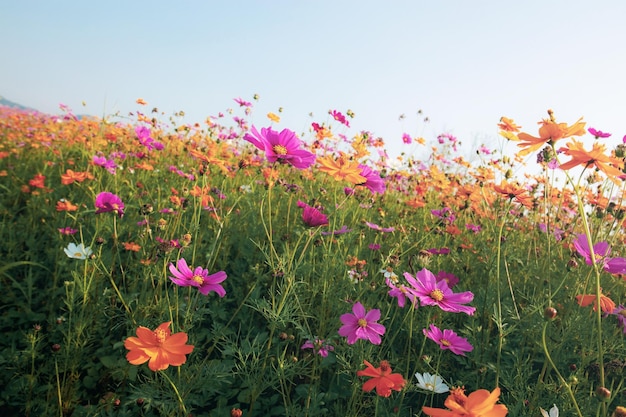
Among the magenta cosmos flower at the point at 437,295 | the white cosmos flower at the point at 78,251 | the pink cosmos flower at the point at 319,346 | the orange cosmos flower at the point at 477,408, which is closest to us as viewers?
the orange cosmos flower at the point at 477,408

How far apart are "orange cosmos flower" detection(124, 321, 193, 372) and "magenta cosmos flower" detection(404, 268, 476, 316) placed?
20.3 inches

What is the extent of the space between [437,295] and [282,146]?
0.53m

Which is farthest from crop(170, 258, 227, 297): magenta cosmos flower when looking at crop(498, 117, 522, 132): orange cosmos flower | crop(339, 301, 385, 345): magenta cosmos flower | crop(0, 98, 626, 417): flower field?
crop(498, 117, 522, 132): orange cosmos flower

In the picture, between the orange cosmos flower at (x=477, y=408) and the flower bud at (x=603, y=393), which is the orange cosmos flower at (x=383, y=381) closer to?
the orange cosmos flower at (x=477, y=408)

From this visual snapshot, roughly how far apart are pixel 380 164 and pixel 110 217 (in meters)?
1.88

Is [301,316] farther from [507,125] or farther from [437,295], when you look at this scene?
[507,125]

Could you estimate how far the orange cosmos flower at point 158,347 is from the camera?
0.72 meters

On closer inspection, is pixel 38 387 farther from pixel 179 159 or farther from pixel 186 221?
pixel 179 159

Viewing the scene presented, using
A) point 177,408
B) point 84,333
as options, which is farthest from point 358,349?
point 84,333

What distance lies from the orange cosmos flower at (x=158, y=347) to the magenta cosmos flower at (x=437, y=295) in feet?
1.69

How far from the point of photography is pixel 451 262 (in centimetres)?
201

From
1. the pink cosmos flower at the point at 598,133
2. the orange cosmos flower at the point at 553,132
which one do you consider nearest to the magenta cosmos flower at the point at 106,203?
the orange cosmos flower at the point at 553,132

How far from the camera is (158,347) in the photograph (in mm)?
751

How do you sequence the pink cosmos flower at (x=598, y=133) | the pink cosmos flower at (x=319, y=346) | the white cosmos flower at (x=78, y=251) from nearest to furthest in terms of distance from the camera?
the pink cosmos flower at (x=319, y=346) < the white cosmos flower at (x=78, y=251) < the pink cosmos flower at (x=598, y=133)
